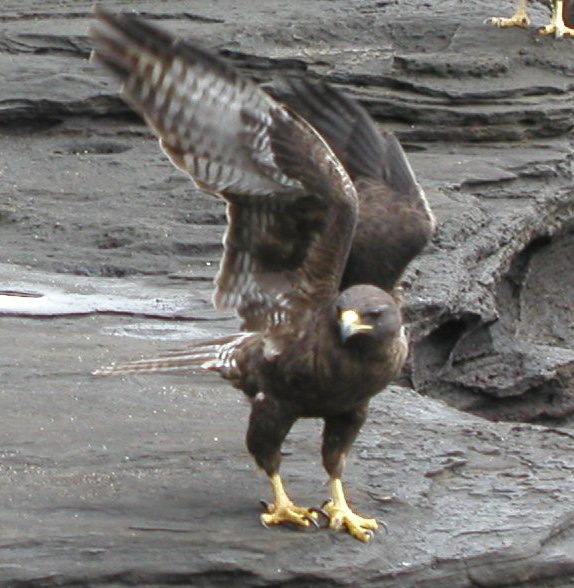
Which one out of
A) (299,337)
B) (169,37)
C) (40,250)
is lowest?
(40,250)

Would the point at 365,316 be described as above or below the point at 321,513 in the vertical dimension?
above

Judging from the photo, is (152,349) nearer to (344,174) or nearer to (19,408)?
(19,408)

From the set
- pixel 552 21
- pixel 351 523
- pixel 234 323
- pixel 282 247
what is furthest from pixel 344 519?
pixel 552 21

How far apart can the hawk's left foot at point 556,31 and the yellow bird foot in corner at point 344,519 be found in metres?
7.31

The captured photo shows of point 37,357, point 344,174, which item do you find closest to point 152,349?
point 37,357

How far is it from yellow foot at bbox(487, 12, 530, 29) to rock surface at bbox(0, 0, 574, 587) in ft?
0.25

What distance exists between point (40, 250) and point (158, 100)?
4.11m

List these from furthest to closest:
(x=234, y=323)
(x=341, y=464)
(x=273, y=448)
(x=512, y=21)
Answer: (x=512, y=21) → (x=234, y=323) → (x=341, y=464) → (x=273, y=448)

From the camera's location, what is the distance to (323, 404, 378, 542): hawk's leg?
5.80 m

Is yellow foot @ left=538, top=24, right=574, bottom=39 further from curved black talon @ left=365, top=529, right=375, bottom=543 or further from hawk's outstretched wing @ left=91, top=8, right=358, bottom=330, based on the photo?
curved black talon @ left=365, top=529, right=375, bottom=543

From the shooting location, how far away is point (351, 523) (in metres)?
5.80

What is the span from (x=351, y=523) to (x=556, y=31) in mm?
7509

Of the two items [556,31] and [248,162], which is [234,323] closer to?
[248,162]

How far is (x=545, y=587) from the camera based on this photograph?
5906mm
